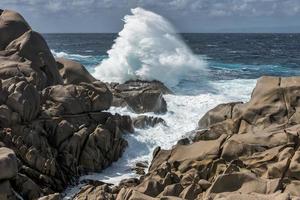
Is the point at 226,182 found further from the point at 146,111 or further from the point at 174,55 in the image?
the point at 174,55

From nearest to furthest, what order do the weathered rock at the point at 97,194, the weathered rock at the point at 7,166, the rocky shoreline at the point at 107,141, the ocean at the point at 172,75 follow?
the weathered rock at the point at 97,194 < the rocky shoreline at the point at 107,141 < the weathered rock at the point at 7,166 < the ocean at the point at 172,75

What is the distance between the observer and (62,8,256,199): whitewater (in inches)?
968

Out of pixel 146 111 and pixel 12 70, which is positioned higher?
pixel 12 70

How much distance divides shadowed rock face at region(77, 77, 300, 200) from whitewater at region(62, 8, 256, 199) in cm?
255

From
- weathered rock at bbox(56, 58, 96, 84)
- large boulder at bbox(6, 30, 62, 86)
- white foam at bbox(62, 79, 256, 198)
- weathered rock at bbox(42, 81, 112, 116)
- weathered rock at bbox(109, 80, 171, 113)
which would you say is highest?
large boulder at bbox(6, 30, 62, 86)

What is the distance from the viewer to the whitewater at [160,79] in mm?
24588

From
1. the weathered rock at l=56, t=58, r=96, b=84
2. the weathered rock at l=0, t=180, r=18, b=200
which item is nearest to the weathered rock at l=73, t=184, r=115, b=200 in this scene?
the weathered rock at l=0, t=180, r=18, b=200

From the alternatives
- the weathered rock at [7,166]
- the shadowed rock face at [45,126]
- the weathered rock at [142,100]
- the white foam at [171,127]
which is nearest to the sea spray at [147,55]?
the white foam at [171,127]

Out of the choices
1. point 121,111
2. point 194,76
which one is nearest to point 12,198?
point 121,111

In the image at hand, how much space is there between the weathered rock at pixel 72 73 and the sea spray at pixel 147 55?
12.6m

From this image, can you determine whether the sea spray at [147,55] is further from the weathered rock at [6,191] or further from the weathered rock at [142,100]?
the weathered rock at [6,191]

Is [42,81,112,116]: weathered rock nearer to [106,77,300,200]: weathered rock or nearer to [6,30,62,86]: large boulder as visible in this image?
[6,30,62,86]: large boulder

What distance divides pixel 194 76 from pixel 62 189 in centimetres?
2984

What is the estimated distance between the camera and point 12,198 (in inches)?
655
